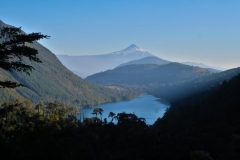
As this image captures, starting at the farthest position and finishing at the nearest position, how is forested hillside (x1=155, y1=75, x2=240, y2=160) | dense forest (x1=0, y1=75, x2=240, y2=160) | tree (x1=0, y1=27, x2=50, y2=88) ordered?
forested hillside (x1=155, y1=75, x2=240, y2=160)
dense forest (x1=0, y1=75, x2=240, y2=160)
tree (x1=0, y1=27, x2=50, y2=88)

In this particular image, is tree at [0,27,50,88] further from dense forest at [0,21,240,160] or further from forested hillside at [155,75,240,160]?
forested hillside at [155,75,240,160]

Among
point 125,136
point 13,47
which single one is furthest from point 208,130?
point 13,47

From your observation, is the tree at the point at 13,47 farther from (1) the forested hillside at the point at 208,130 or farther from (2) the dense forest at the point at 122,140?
(1) the forested hillside at the point at 208,130

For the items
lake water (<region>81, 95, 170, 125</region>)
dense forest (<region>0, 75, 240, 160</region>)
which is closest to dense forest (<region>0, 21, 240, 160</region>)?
dense forest (<region>0, 75, 240, 160</region>)

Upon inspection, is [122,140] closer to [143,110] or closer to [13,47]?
[13,47]

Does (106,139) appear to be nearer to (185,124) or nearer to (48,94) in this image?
(185,124)

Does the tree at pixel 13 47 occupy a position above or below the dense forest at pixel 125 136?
above

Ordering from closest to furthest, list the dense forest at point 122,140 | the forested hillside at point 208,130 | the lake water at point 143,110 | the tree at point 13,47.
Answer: the tree at point 13,47, the dense forest at point 122,140, the forested hillside at point 208,130, the lake water at point 143,110

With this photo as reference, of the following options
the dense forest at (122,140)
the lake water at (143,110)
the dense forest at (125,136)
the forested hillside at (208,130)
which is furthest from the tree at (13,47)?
the lake water at (143,110)

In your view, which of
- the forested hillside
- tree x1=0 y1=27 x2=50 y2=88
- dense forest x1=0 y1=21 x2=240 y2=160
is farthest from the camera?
the forested hillside

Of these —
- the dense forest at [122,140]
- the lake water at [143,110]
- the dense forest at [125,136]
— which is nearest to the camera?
the dense forest at [125,136]

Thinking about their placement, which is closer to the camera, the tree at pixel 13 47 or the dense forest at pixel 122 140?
the tree at pixel 13 47

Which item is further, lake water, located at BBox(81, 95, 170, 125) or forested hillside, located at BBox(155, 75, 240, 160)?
lake water, located at BBox(81, 95, 170, 125)

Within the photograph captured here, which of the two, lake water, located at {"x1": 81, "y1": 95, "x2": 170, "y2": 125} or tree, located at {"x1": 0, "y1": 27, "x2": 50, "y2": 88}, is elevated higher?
tree, located at {"x1": 0, "y1": 27, "x2": 50, "y2": 88}
